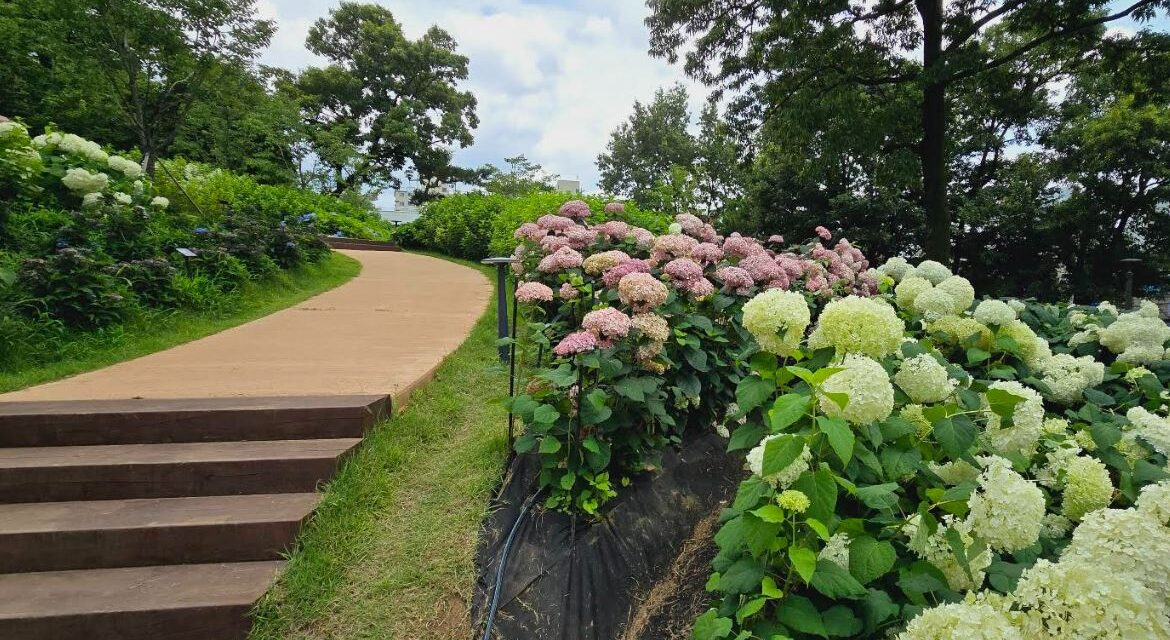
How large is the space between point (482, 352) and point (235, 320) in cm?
287

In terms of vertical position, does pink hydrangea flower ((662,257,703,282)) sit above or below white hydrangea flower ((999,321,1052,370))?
above

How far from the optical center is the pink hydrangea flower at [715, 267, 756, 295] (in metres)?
2.58

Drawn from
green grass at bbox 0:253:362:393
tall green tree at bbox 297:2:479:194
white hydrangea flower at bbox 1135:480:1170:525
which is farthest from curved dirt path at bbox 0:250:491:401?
tall green tree at bbox 297:2:479:194

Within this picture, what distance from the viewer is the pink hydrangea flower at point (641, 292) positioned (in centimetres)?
217

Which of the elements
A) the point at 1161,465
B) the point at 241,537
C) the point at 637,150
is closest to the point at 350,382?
the point at 241,537

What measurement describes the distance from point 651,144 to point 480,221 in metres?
24.1

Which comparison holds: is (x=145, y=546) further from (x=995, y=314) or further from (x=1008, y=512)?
(x=995, y=314)

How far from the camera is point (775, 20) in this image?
32.5ft

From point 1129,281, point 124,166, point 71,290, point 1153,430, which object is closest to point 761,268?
point 1153,430

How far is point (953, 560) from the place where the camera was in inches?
45.8

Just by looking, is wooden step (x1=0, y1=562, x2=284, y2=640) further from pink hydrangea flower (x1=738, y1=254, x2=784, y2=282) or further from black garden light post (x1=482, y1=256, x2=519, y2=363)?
pink hydrangea flower (x1=738, y1=254, x2=784, y2=282)

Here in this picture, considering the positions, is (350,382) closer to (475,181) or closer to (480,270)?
(480,270)

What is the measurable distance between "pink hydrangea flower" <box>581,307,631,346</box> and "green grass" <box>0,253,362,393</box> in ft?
12.3

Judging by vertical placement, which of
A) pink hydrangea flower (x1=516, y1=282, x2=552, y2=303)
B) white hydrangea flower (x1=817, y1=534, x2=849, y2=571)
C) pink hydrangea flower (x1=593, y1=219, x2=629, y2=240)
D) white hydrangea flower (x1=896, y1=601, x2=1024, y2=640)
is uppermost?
pink hydrangea flower (x1=593, y1=219, x2=629, y2=240)
